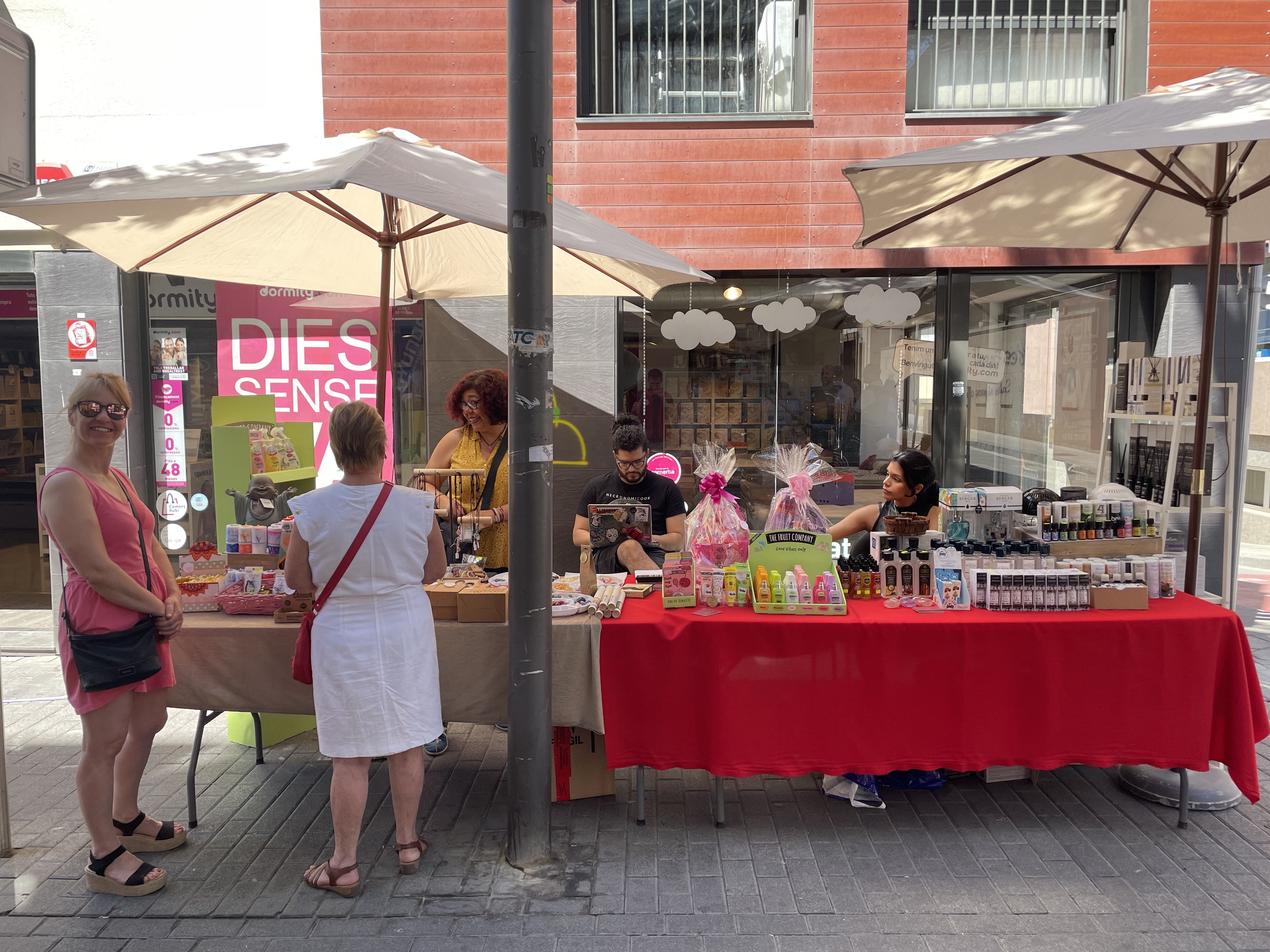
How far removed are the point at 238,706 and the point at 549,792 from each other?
1437 millimetres

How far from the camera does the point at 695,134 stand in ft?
24.1

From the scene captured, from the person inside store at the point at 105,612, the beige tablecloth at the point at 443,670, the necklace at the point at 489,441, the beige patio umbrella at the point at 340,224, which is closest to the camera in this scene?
the person inside store at the point at 105,612

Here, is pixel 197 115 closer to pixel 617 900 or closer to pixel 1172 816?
pixel 617 900

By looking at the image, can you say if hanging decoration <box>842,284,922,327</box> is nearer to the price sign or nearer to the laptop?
the laptop

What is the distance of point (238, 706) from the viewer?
4094 millimetres

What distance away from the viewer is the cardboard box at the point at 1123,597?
4.12 m

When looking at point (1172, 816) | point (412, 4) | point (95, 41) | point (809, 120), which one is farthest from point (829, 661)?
point (95, 41)

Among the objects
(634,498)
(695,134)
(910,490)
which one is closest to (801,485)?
(910,490)

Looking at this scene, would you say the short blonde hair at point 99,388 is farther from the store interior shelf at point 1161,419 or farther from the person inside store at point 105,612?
the store interior shelf at point 1161,419

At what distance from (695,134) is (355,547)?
5.10 meters

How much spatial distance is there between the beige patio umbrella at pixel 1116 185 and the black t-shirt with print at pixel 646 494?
186 cm

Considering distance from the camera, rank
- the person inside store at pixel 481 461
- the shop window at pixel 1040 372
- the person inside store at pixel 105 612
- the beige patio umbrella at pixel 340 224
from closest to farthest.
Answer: the person inside store at pixel 105 612, the beige patio umbrella at pixel 340 224, the person inside store at pixel 481 461, the shop window at pixel 1040 372

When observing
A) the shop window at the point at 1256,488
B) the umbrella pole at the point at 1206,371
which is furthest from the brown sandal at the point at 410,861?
the shop window at the point at 1256,488

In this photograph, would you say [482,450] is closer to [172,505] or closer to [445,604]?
[445,604]
